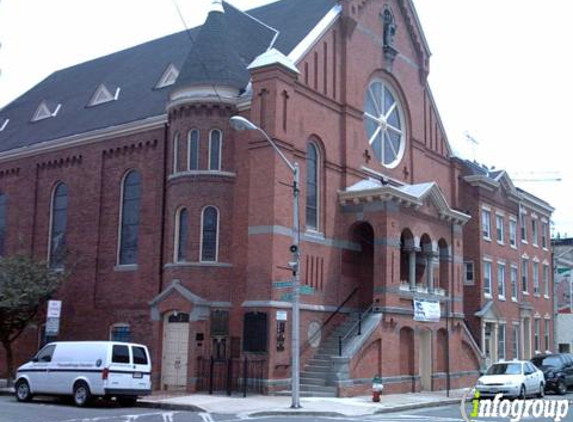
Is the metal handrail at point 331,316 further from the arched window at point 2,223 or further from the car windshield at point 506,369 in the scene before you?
the arched window at point 2,223

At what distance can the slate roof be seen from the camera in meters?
33.9

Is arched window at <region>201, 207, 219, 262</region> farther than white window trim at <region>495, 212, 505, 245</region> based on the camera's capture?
No

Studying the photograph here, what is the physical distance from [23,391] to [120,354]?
12.8 feet

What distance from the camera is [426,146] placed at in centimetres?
3962

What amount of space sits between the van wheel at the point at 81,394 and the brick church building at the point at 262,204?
4785 mm

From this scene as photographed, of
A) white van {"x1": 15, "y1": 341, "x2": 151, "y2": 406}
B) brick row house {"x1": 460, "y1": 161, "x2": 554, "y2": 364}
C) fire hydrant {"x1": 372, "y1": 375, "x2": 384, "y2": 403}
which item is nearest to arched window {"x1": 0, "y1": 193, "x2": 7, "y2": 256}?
white van {"x1": 15, "y1": 341, "x2": 151, "y2": 406}

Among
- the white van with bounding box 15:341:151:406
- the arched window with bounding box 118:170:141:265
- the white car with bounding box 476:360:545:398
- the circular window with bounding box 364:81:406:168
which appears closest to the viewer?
the white van with bounding box 15:341:151:406

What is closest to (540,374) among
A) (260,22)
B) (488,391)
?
(488,391)

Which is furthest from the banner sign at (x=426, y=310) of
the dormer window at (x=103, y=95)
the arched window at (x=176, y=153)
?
the dormer window at (x=103, y=95)

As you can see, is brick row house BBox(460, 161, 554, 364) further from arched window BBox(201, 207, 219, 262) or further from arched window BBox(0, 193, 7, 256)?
arched window BBox(0, 193, 7, 256)

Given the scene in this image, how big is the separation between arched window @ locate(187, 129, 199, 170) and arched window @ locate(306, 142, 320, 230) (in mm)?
4432

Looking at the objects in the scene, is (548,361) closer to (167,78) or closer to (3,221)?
(167,78)

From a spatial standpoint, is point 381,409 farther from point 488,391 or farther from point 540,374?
point 540,374

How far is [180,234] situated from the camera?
96.9 feet
